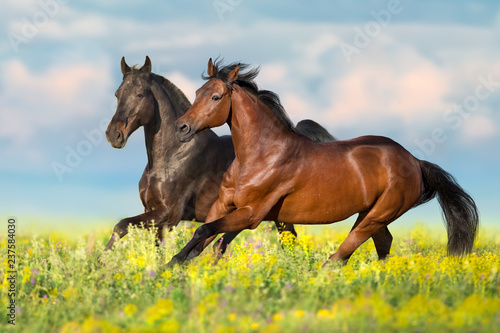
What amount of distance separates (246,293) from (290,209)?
1.82 meters

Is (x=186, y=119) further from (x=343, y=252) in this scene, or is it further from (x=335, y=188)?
(x=343, y=252)

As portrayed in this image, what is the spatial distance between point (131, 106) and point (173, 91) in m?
0.72

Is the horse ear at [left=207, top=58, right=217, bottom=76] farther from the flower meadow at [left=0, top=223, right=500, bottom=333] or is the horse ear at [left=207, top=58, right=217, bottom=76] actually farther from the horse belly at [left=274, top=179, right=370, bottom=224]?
the flower meadow at [left=0, top=223, right=500, bottom=333]

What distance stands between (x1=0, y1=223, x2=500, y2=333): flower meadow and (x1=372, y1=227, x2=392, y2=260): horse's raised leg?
2.68ft

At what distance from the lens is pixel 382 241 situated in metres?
8.32

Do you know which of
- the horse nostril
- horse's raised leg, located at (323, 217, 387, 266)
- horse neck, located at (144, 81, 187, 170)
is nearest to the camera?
the horse nostril

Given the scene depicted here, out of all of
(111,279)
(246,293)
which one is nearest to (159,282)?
(111,279)

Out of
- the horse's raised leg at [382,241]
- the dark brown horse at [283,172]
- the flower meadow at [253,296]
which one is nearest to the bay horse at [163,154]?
the flower meadow at [253,296]

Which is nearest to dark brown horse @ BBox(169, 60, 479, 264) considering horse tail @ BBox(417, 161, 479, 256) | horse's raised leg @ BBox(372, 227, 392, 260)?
horse's raised leg @ BBox(372, 227, 392, 260)

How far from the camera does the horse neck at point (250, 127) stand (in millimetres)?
6773

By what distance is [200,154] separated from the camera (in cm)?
832

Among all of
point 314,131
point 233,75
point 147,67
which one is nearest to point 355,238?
point 314,131

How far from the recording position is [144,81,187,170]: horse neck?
321 inches

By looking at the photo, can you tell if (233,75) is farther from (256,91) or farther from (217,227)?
(217,227)
